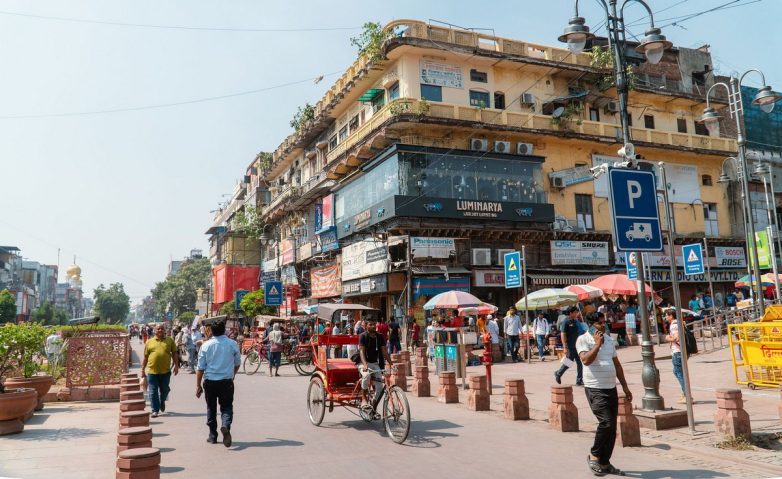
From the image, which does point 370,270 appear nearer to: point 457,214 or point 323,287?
point 457,214

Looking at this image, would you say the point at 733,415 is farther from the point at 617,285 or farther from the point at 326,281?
the point at 326,281

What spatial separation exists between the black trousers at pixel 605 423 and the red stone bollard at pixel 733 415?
2158 mm

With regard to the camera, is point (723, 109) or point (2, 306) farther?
point (2, 306)

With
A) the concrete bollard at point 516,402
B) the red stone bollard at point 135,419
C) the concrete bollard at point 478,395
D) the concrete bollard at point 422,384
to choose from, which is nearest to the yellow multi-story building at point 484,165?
the concrete bollard at point 422,384

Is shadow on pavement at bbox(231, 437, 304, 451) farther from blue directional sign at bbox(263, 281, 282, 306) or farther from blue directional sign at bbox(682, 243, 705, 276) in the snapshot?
blue directional sign at bbox(263, 281, 282, 306)

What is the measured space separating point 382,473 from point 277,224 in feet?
138

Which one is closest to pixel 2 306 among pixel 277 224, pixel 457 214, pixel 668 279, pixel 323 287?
pixel 277 224

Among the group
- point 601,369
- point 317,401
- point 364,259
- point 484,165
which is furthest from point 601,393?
point 364,259

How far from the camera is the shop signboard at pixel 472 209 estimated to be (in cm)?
2528

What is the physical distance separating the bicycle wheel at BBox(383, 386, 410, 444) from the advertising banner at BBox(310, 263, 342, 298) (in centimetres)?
2349

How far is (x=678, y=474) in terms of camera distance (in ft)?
19.4

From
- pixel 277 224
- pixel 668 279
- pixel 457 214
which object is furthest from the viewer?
pixel 277 224

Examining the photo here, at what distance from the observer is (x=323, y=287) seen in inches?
1340

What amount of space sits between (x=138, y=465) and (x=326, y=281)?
28881mm
